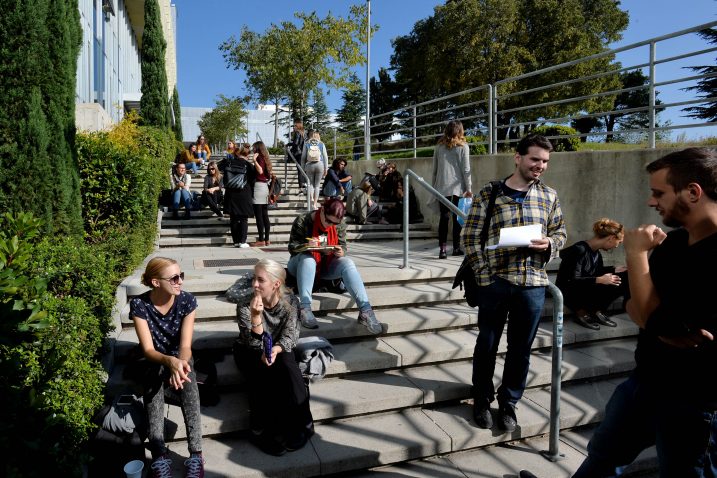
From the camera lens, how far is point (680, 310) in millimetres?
1784

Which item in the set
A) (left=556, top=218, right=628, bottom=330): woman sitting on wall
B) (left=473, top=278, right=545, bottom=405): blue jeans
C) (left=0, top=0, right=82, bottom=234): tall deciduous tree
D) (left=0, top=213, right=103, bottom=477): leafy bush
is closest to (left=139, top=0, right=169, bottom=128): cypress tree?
(left=0, top=0, right=82, bottom=234): tall deciduous tree

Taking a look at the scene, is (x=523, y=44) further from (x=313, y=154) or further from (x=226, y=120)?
(x=226, y=120)

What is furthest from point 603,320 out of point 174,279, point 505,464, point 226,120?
point 226,120

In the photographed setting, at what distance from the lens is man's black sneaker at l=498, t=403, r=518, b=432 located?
3.60 meters

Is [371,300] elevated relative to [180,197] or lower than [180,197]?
lower

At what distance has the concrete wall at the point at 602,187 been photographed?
607 centimetres

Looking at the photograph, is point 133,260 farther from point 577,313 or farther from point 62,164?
point 577,313

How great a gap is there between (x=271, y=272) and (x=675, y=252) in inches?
99.5

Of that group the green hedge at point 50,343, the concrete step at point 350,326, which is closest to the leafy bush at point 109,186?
the green hedge at point 50,343

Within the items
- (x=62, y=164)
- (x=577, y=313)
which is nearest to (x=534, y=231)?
(x=577, y=313)

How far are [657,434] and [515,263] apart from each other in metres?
1.47

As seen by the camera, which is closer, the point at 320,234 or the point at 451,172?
the point at 320,234

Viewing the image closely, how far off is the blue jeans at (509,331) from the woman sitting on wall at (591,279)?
6.54 feet

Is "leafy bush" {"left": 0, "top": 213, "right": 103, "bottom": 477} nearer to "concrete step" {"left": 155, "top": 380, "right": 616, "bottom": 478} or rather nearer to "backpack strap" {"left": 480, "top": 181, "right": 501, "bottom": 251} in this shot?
"concrete step" {"left": 155, "top": 380, "right": 616, "bottom": 478}
